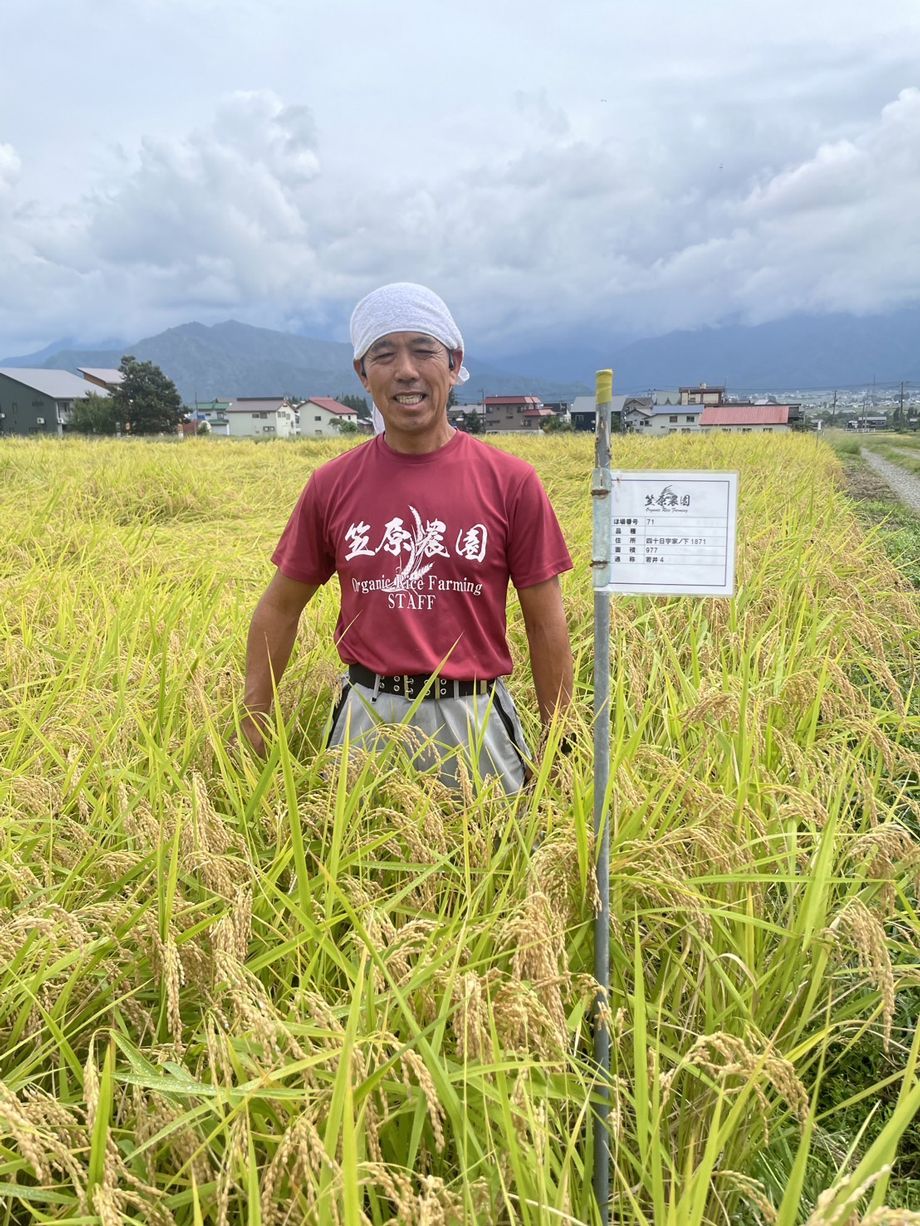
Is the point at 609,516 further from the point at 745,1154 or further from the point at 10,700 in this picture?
the point at 10,700

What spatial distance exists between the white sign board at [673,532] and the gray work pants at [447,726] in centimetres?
55

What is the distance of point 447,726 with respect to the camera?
195 cm

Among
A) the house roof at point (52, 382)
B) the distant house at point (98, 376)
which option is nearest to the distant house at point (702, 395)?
the distant house at point (98, 376)

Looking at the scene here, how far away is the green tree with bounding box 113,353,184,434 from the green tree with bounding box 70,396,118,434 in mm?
453

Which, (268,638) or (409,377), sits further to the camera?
(268,638)

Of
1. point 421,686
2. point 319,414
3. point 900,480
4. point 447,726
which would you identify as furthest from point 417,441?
point 319,414

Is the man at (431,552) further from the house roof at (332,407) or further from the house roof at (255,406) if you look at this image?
the house roof at (332,407)

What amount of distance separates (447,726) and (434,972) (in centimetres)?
79

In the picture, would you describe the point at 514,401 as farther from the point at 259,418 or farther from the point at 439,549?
the point at 439,549

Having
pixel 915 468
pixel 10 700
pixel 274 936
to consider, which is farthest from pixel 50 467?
pixel 915 468

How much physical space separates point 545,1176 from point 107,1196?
514 mm

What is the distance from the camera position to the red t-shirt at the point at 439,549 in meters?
1.89

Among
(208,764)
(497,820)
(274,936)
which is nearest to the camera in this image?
(274,936)

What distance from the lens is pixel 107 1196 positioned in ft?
2.83
